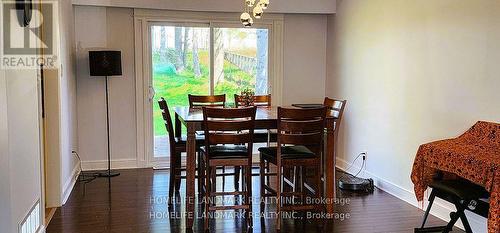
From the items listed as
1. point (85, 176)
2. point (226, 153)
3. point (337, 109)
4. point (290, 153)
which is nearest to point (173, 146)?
point (226, 153)

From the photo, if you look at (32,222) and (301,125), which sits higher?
(301,125)

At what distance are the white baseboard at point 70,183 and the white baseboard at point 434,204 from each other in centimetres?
334

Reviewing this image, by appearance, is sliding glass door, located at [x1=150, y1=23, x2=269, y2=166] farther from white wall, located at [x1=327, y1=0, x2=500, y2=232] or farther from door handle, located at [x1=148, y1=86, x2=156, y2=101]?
white wall, located at [x1=327, y1=0, x2=500, y2=232]

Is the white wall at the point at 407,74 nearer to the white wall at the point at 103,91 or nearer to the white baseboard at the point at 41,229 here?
the white wall at the point at 103,91

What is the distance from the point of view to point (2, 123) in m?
2.68

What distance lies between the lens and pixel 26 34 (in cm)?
343

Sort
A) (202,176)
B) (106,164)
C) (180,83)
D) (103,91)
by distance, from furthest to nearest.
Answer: (180,83)
(106,164)
(103,91)
(202,176)

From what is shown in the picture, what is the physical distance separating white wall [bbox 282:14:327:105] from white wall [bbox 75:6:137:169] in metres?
2.13

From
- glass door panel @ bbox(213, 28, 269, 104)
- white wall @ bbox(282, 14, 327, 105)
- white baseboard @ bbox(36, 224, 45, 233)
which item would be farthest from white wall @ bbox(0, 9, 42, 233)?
white wall @ bbox(282, 14, 327, 105)

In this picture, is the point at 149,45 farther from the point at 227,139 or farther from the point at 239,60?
the point at 227,139

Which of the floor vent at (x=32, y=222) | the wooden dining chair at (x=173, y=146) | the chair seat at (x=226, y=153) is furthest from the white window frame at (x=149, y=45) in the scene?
the floor vent at (x=32, y=222)

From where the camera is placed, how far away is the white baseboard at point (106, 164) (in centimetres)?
608

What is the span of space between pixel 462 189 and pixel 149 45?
14.0 feet

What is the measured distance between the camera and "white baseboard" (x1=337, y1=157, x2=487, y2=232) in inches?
151
